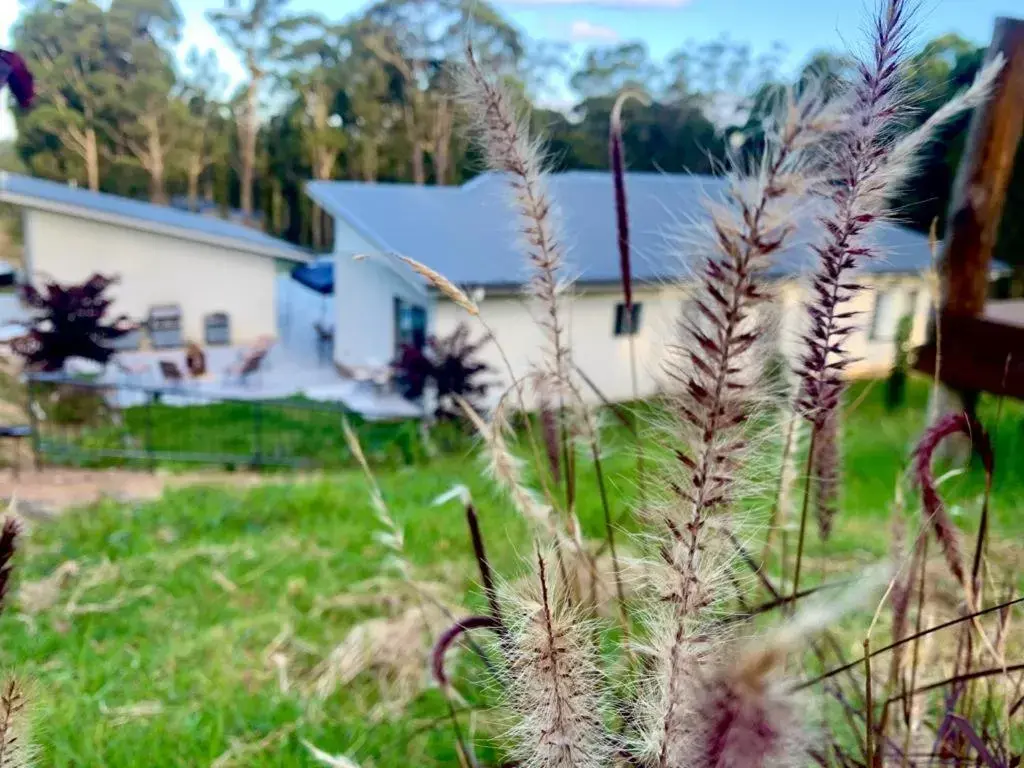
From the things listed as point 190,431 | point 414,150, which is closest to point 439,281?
point 190,431

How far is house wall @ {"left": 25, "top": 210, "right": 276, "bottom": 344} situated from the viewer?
674 centimetres

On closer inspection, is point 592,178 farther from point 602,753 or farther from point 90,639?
point 602,753

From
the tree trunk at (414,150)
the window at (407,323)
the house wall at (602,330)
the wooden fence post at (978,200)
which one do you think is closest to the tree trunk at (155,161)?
the tree trunk at (414,150)

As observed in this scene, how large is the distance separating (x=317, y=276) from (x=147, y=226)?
1.60 m

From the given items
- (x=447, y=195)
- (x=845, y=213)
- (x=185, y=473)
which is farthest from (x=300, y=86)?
(x=845, y=213)

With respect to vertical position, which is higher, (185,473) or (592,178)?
(592,178)

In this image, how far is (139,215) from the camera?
270 inches

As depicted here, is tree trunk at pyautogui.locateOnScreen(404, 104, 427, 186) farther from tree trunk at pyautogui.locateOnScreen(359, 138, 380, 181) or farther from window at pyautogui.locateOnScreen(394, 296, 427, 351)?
window at pyautogui.locateOnScreen(394, 296, 427, 351)

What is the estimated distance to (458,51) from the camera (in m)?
0.40

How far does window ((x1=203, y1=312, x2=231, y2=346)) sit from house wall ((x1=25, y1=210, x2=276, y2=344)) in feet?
0.14

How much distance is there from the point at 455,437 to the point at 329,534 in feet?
9.85

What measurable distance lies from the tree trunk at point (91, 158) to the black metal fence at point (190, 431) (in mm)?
1717

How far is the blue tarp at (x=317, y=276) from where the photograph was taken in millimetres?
7672

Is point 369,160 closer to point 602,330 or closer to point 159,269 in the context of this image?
point 159,269
